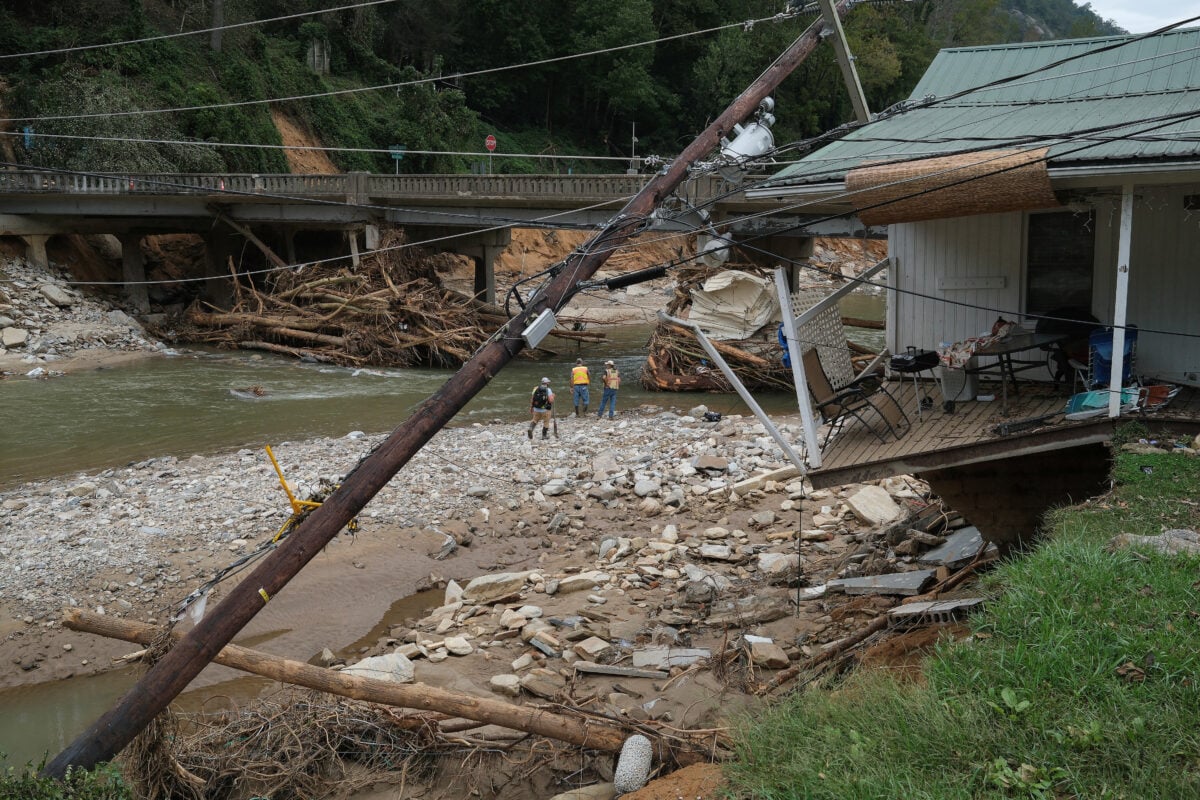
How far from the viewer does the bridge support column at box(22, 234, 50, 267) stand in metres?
32.6

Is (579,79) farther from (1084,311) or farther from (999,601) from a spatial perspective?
(999,601)

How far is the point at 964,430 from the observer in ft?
31.4

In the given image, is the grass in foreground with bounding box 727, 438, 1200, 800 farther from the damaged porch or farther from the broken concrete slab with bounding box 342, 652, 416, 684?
the broken concrete slab with bounding box 342, 652, 416, 684

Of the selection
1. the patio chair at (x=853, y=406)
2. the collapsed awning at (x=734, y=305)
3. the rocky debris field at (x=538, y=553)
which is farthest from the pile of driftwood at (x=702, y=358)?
the patio chair at (x=853, y=406)

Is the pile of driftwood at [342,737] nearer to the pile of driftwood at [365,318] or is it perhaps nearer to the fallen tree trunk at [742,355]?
the fallen tree trunk at [742,355]

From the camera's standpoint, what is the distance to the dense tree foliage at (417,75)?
38.7 m

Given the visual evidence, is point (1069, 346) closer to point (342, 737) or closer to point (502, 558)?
point (502, 558)

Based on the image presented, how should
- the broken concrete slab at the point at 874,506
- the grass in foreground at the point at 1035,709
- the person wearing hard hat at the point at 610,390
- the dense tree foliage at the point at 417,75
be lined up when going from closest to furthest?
the grass in foreground at the point at 1035,709, the broken concrete slab at the point at 874,506, the person wearing hard hat at the point at 610,390, the dense tree foliage at the point at 417,75

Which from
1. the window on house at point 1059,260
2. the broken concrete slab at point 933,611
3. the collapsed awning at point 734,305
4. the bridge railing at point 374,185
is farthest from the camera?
the bridge railing at point 374,185

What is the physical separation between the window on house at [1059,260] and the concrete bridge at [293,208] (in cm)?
1502

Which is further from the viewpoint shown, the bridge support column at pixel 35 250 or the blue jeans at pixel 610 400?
the bridge support column at pixel 35 250

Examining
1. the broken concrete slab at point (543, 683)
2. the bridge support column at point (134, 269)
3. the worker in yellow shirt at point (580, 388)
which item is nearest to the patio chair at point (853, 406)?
the broken concrete slab at point (543, 683)

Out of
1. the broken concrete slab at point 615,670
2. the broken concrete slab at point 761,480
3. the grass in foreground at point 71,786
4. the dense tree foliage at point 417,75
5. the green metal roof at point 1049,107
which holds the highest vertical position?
the dense tree foliage at point 417,75

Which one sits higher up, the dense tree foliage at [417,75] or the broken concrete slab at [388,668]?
the dense tree foliage at [417,75]
